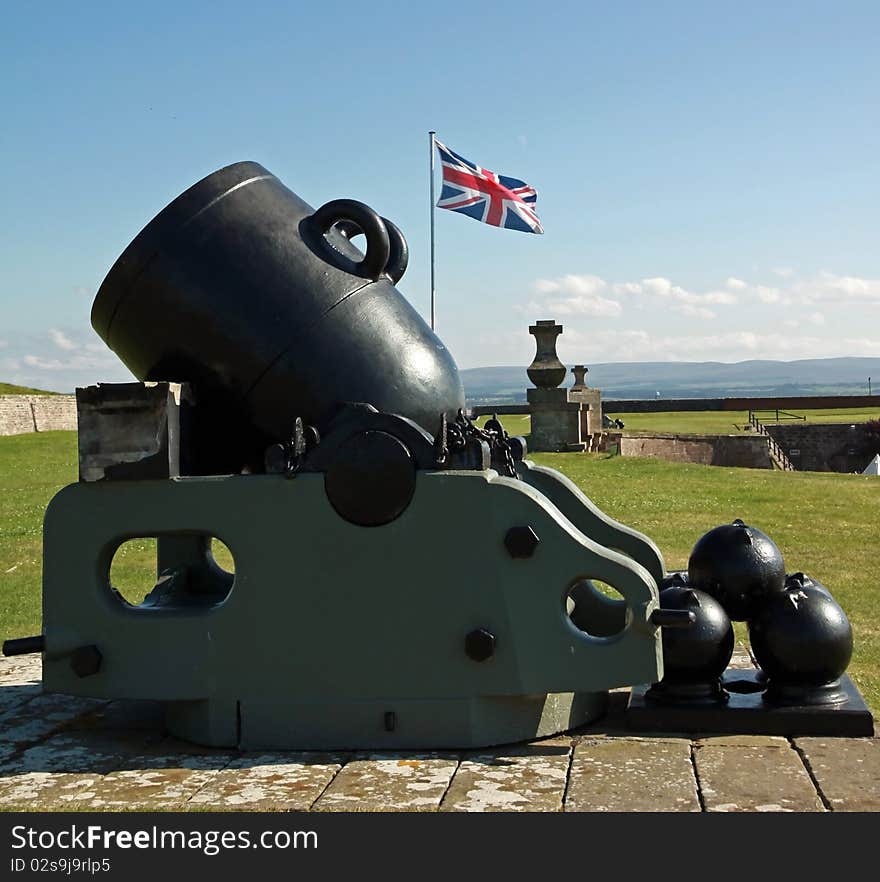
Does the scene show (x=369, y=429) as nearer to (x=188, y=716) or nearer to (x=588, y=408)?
(x=188, y=716)

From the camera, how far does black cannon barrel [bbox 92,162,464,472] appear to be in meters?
5.15

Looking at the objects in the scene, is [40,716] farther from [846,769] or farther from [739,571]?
[846,769]

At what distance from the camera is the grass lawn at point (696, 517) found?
8.71m

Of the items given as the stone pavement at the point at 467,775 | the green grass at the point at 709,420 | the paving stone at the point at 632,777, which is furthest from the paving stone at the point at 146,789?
the green grass at the point at 709,420

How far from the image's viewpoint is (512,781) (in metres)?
4.50

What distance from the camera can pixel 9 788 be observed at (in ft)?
15.1

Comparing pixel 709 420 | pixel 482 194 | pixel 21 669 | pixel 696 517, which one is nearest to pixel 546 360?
pixel 482 194

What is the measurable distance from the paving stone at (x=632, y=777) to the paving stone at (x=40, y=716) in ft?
7.18

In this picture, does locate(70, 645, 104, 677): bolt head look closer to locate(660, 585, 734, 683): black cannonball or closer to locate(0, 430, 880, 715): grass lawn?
locate(660, 585, 734, 683): black cannonball

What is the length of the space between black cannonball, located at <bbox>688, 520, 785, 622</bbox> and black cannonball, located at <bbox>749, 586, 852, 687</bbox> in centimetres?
21

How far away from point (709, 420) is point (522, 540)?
1613 inches

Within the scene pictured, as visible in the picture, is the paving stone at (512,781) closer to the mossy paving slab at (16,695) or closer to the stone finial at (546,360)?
the mossy paving slab at (16,695)
